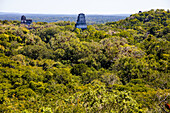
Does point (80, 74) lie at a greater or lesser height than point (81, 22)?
lesser

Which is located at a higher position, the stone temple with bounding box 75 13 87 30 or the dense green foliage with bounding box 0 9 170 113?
the stone temple with bounding box 75 13 87 30

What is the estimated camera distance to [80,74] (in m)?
38.5

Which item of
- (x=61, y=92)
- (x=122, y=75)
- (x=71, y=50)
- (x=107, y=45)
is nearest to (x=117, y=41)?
(x=107, y=45)

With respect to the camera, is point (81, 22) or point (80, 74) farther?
point (81, 22)

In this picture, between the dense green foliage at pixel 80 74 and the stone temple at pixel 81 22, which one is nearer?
the dense green foliage at pixel 80 74

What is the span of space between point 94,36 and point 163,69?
34312mm

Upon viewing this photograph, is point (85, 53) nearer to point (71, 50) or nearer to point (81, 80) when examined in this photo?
point (71, 50)

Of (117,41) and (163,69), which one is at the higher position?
(117,41)

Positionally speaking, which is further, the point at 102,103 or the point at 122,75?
the point at 122,75

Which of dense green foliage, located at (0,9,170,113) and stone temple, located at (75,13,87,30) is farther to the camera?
stone temple, located at (75,13,87,30)

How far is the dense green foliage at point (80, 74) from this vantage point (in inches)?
634

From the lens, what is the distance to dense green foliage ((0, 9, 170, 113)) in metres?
16.1

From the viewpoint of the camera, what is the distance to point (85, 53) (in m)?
48.1

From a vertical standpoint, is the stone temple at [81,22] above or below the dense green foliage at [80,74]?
above
